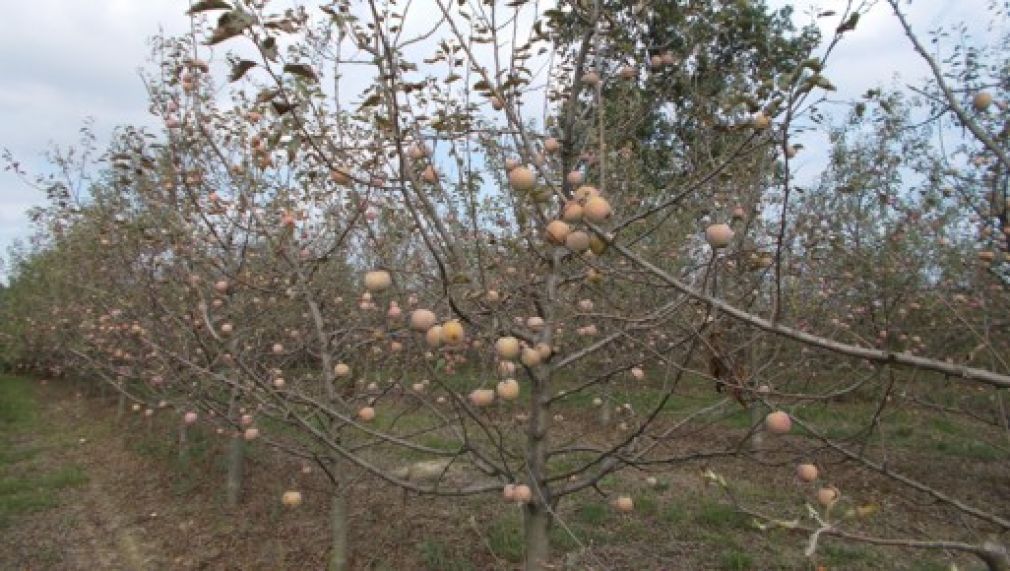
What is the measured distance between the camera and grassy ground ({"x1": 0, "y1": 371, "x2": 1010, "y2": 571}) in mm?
5316

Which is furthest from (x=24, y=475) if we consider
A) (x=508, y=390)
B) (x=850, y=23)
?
(x=850, y=23)

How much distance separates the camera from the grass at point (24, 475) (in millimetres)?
7422

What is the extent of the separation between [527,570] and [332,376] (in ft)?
6.69

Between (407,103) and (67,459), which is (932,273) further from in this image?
(67,459)

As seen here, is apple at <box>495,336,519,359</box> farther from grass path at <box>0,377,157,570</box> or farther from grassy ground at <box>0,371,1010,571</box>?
grass path at <box>0,377,157,570</box>

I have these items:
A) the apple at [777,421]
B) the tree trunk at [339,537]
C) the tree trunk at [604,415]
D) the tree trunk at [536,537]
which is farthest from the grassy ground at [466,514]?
the apple at [777,421]

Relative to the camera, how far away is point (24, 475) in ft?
28.9

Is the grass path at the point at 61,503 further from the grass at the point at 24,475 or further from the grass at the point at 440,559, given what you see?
the grass at the point at 440,559

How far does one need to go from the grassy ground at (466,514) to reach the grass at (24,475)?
0.10 feet

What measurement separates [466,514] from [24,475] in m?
7.00

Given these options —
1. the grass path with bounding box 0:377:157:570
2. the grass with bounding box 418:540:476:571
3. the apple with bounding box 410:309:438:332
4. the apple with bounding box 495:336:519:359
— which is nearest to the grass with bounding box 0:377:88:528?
the grass path with bounding box 0:377:157:570

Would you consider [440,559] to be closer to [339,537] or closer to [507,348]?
[339,537]

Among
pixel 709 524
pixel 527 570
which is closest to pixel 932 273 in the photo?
pixel 709 524

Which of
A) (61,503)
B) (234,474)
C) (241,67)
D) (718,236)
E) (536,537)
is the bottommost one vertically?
(61,503)
